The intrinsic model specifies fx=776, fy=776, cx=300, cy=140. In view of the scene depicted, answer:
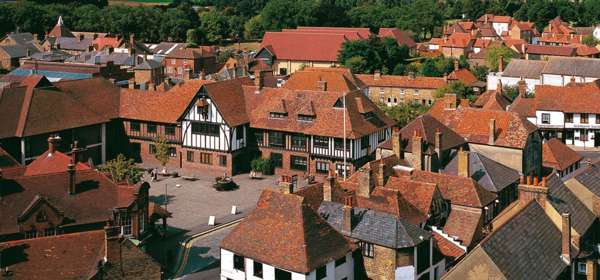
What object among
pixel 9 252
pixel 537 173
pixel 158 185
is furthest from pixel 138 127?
pixel 9 252

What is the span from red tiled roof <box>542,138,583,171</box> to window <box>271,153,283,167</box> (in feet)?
67.2

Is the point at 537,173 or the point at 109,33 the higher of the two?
the point at 109,33

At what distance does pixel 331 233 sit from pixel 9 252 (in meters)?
13.7

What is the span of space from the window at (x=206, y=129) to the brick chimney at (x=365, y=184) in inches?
961

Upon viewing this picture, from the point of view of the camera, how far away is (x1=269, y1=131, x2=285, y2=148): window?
63.0 metres

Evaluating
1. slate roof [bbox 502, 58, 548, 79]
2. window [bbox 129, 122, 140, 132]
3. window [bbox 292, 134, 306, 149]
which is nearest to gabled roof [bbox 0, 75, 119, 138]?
window [bbox 129, 122, 140, 132]

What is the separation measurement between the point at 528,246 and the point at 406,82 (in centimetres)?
6252

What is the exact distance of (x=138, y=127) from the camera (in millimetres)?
66938

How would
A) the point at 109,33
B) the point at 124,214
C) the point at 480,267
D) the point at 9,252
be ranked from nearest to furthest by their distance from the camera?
the point at 480,267
the point at 9,252
the point at 124,214
the point at 109,33

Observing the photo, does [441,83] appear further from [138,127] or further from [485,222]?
[485,222]

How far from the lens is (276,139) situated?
63.2m

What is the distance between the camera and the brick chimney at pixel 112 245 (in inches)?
1185

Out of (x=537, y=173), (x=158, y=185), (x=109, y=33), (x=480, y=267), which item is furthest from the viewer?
(x=109, y=33)

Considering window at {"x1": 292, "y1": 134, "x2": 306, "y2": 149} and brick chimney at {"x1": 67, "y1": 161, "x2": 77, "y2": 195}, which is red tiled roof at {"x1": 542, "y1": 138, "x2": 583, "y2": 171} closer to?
window at {"x1": 292, "y1": 134, "x2": 306, "y2": 149}
